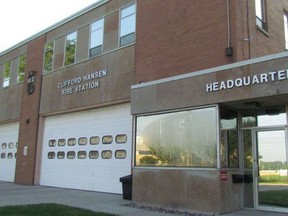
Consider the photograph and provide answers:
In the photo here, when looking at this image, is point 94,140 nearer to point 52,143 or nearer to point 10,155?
point 52,143

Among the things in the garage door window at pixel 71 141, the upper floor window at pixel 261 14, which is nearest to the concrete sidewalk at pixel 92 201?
the garage door window at pixel 71 141

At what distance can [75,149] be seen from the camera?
61.6 feet

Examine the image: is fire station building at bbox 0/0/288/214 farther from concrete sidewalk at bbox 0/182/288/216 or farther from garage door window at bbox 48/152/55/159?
concrete sidewalk at bbox 0/182/288/216

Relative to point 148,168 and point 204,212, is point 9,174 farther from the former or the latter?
point 204,212

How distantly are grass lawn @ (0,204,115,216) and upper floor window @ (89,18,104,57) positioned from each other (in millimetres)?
8381

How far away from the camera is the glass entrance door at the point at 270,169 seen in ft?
35.2

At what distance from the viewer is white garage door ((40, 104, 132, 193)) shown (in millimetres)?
16406

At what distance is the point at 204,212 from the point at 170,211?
3.54ft

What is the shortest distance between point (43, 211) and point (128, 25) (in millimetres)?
8818

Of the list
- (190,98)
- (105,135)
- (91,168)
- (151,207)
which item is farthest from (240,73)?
(91,168)

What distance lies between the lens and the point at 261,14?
1462 cm

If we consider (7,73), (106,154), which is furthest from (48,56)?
(106,154)

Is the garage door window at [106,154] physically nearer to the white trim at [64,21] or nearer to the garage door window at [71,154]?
the garage door window at [71,154]

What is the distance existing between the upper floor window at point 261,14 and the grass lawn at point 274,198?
6.17m
